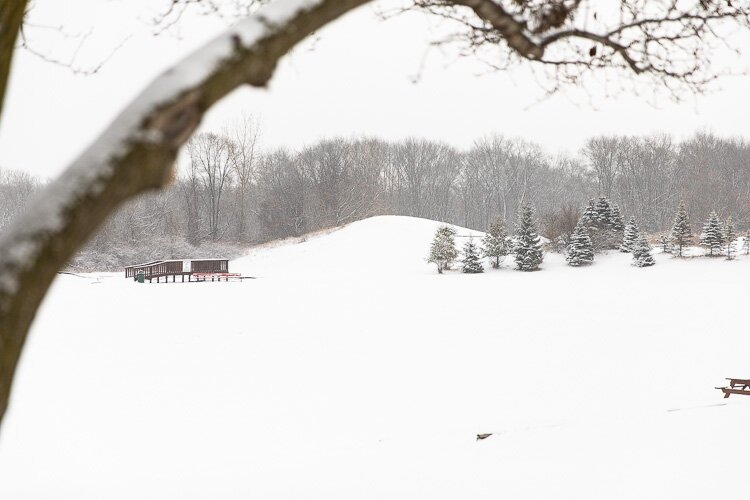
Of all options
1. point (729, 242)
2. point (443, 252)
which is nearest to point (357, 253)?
point (443, 252)

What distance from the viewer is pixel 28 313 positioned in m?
1.31

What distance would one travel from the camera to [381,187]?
52094 mm

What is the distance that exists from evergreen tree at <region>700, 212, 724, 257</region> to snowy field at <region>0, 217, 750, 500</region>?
32.4 ft

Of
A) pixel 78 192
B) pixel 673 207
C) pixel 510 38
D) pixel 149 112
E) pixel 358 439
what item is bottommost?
pixel 358 439

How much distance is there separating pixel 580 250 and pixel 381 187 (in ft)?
89.7

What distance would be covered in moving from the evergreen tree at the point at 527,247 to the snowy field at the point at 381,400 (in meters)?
10.1

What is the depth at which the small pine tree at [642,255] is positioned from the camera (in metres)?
25.2

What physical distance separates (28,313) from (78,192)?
1.11 feet

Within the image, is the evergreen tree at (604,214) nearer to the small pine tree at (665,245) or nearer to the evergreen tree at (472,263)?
the small pine tree at (665,245)

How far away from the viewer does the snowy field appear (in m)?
4.73

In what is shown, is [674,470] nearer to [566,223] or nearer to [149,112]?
[149,112]

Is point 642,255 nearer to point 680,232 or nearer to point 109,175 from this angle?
point 680,232

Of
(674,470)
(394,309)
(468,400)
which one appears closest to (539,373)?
(468,400)

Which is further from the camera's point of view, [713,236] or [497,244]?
[497,244]
